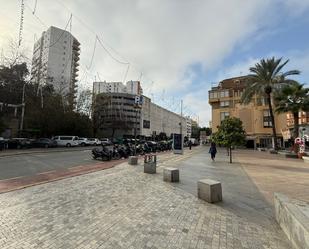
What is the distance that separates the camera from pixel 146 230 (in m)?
4.97

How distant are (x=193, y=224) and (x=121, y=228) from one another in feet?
5.11

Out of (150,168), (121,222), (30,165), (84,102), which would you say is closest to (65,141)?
(84,102)

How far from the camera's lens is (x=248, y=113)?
59438 mm

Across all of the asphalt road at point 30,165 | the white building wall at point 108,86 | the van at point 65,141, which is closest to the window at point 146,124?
the white building wall at point 108,86

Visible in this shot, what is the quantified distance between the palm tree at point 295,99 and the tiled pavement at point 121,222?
1087 inches

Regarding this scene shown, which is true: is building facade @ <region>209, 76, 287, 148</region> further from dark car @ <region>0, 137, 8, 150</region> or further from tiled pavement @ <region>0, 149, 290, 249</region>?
tiled pavement @ <region>0, 149, 290, 249</region>

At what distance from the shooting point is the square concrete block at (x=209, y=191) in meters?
7.37

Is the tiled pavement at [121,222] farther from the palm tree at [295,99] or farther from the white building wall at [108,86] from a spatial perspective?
the white building wall at [108,86]

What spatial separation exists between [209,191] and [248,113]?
56.2m

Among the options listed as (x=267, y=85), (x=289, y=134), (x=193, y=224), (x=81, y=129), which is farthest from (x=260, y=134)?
(x=193, y=224)

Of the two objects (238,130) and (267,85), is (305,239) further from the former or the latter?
(267,85)

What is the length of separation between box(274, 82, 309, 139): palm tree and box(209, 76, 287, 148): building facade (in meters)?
20.4

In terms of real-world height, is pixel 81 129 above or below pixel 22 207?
above

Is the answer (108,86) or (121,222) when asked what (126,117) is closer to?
(108,86)
